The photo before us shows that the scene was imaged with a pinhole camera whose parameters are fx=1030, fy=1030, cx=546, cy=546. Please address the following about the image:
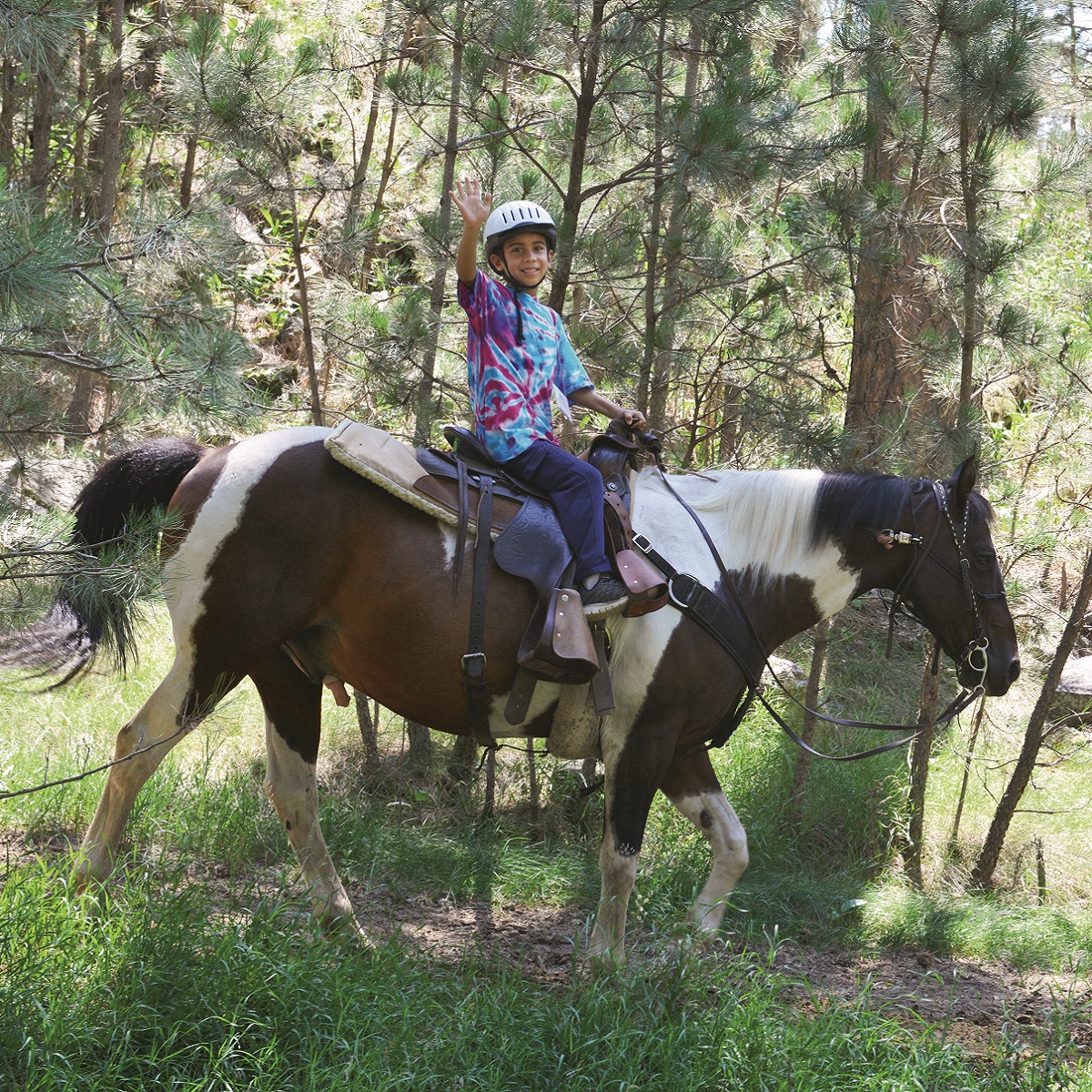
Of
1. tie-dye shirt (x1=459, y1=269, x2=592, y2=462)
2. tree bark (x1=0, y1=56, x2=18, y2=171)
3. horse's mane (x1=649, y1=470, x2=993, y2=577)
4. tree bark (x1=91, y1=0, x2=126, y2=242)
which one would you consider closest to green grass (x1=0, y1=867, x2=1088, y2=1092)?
horse's mane (x1=649, y1=470, x2=993, y2=577)

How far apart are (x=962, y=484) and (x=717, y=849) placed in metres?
1.74

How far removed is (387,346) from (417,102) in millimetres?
1294

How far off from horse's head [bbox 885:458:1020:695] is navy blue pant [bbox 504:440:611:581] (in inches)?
51.4

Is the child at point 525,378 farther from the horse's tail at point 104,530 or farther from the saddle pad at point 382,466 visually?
the horse's tail at point 104,530

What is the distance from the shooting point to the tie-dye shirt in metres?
3.90

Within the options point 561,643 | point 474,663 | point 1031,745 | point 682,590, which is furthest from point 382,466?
point 1031,745

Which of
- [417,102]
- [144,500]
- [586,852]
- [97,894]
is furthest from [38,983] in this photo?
[417,102]

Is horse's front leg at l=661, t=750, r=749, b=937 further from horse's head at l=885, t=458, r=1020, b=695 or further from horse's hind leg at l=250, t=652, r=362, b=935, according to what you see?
horse's hind leg at l=250, t=652, r=362, b=935

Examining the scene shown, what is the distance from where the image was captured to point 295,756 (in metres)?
4.15

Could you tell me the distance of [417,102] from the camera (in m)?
5.46

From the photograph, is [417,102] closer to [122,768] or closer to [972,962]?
[122,768]

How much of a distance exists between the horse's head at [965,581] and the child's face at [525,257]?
1742 mm

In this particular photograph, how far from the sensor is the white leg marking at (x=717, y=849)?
410cm

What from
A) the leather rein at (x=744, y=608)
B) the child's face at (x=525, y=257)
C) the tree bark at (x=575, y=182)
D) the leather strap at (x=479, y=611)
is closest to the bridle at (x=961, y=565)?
→ the leather rein at (x=744, y=608)
